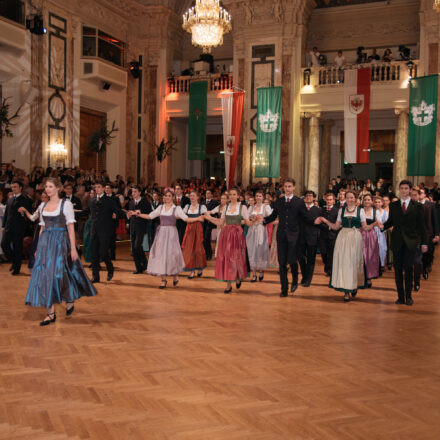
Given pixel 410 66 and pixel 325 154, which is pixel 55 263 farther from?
pixel 325 154

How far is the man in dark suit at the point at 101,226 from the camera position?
7.96m

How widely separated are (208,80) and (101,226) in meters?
12.8

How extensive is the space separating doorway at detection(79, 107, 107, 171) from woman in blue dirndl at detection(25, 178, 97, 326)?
40.1 feet

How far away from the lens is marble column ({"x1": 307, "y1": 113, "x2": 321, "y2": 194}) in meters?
18.5

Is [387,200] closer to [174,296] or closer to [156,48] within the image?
[174,296]

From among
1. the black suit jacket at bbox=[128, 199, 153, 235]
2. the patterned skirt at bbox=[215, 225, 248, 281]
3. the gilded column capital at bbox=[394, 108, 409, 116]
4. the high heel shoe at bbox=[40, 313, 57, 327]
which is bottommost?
the high heel shoe at bbox=[40, 313, 57, 327]

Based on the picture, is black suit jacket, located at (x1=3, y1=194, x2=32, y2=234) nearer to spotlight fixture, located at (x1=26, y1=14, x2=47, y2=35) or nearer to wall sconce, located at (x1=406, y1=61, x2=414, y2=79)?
spotlight fixture, located at (x1=26, y1=14, x2=47, y2=35)

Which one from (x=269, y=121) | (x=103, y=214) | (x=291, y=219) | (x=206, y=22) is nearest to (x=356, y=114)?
(x=269, y=121)

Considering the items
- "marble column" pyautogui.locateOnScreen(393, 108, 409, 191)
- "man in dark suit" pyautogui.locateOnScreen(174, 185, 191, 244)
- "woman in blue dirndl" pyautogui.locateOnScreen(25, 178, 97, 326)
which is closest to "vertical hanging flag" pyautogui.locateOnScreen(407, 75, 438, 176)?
"marble column" pyautogui.locateOnScreen(393, 108, 409, 191)

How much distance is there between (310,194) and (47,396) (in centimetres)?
569

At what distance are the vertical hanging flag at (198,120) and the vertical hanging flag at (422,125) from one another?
22.8ft

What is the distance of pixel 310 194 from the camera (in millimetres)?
8352

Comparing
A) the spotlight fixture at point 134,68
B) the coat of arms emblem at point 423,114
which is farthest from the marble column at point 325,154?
the spotlight fixture at point 134,68

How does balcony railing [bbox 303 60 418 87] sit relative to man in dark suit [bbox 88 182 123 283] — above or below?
above
